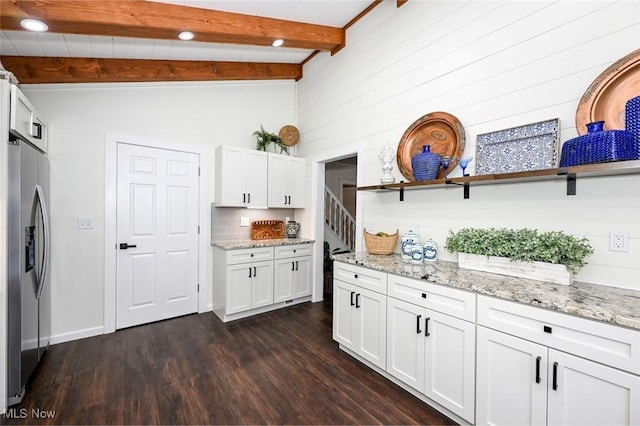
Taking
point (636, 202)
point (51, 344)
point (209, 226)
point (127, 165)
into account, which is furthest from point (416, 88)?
point (51, 344)

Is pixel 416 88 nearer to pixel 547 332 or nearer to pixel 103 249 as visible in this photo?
pixel 547 332

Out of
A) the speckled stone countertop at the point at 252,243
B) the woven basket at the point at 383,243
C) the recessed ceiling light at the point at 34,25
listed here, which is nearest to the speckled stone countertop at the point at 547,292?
the woven basket at the point at 383,243

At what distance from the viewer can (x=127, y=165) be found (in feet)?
10.8

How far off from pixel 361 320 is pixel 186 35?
3.22 m

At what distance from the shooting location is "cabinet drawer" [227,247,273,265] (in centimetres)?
352

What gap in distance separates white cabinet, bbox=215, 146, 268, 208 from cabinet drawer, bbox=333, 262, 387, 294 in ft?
5.77

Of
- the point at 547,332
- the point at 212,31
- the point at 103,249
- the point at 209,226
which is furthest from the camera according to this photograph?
the point at 209,226

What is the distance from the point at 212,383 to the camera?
2.28 metres

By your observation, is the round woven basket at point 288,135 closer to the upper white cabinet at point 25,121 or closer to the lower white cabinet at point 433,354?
the upper white cabinet at point 25,121

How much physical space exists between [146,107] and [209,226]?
165 centimetres

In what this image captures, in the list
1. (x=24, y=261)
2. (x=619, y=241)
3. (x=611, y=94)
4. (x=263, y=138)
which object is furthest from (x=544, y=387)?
(x=263, y=138)

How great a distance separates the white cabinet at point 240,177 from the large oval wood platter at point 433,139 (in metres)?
2.01

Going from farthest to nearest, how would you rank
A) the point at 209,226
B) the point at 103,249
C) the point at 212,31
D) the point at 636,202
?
the point at 209,226 < the point at 103,249 < the point at 212,31 < the point at 636,202

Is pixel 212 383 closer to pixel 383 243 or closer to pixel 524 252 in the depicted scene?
pixel 383 243
